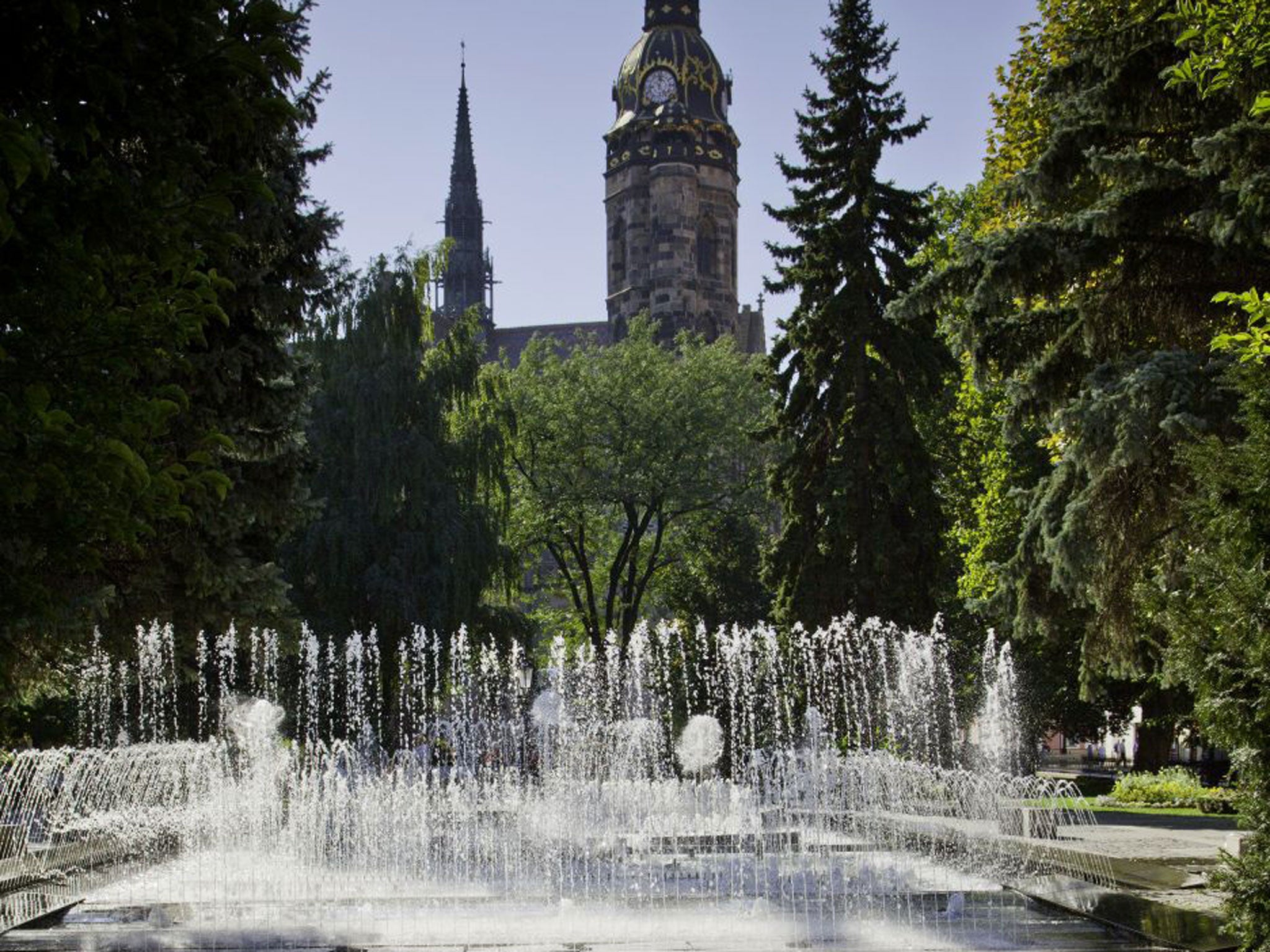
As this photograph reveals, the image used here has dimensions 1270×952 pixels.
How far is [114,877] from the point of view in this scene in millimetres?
14430

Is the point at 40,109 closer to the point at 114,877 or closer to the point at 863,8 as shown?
the point at 114,877

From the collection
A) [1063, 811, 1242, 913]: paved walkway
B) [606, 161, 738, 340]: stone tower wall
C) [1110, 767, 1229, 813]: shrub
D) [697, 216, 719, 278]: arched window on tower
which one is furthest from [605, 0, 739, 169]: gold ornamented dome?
[1063, 811, 1242, 913]: paved walkway

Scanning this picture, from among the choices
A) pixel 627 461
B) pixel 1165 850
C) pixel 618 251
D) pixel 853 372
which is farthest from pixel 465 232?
pixel 1165 850

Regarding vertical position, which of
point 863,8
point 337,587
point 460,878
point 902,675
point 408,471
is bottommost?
point 460,878

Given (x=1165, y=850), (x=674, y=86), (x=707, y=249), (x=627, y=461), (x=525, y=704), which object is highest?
(x=674, y=86)

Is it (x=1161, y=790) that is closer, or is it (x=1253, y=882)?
(x=1253, y=882)

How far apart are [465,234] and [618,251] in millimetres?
24669

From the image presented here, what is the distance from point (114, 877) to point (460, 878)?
11.1 ft

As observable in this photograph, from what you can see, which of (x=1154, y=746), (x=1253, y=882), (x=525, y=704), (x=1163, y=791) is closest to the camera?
(x=1253, y=882)

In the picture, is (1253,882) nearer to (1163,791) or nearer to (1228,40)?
(1228,40)

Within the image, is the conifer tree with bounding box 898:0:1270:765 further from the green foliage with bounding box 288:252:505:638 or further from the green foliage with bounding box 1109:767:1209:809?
the green foliage with bounding box 288:252:505:638

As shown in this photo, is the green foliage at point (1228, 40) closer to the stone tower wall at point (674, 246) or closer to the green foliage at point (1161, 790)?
the green foliage at point (1161, 790)

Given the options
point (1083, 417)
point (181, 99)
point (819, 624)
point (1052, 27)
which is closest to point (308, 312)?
point (1083, 417)

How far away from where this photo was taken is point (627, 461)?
4138 centimetres
